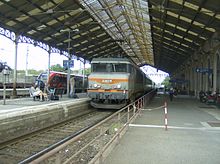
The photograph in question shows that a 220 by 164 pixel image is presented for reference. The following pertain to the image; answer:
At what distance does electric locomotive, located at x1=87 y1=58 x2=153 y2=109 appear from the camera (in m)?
21.7

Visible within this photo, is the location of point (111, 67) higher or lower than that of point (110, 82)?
higher

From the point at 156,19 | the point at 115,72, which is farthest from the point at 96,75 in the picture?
the point at 156,19

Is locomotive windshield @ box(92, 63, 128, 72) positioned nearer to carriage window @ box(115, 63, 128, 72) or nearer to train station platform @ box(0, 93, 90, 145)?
carriage window @ box(115, 63, 128, 72)

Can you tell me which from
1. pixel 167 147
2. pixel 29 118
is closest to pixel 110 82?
pixel 29 118

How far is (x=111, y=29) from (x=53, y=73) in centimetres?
967

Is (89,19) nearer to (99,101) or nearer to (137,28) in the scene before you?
(137,28)

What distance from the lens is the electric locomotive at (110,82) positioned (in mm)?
21719

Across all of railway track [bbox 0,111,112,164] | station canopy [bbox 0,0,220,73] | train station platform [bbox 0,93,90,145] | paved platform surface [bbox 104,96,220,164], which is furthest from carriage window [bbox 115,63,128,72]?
paved platform surface [bbox 104,96,220,164]

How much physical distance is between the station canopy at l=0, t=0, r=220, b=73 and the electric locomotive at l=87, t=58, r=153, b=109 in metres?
4.53

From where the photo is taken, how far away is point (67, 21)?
35.5 meters

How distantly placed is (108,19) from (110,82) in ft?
60.4

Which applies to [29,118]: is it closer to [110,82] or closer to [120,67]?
[110,82]

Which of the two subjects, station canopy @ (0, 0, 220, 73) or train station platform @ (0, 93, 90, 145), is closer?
train station platform @ (0, 93, 90, 145)

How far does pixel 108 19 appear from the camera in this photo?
3881 centimetres
